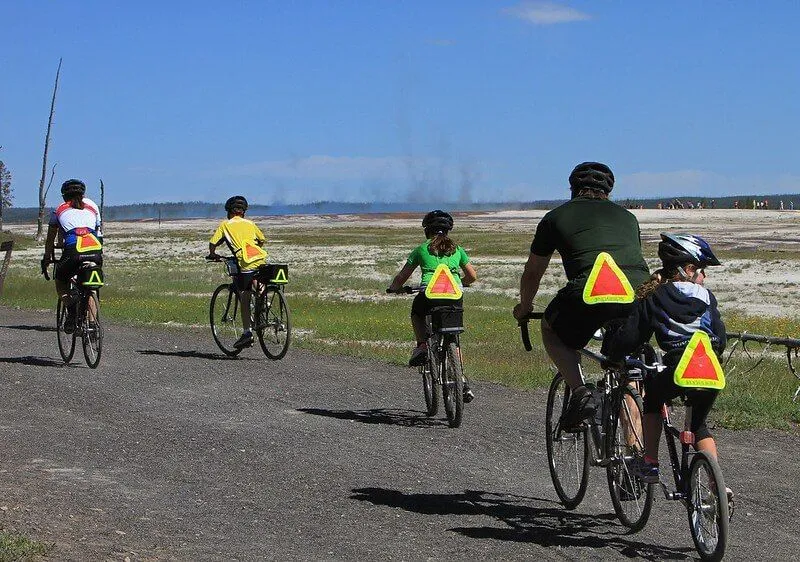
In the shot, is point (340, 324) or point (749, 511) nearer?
point (749, 511)

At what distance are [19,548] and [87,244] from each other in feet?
32.4

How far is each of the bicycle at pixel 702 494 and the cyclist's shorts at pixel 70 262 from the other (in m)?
10.6

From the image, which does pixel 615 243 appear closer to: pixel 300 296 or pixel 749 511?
pixel 749 511

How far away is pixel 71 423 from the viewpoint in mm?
11852

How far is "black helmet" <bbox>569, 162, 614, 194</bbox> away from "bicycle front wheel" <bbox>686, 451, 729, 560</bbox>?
69.4 inches

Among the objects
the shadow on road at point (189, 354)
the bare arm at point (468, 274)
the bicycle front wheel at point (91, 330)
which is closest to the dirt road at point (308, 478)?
the bicycle front wheel at point (91, 330)

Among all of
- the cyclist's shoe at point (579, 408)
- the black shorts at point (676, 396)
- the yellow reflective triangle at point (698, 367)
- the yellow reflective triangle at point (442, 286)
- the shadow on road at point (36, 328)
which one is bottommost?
the shadow on road at point (36, 328)

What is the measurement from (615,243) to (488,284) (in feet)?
108

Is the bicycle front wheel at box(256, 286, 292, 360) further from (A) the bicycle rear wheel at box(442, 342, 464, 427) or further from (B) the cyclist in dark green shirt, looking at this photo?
(B) the cyclist in dark green shirt

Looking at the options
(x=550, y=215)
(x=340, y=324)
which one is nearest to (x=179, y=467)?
(x=550, y=215)

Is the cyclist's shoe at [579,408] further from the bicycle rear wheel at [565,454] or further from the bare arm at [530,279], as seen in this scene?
the bare arm at [530,279]

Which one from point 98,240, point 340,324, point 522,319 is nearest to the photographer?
point 522,319

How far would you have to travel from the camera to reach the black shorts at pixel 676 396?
675 cm

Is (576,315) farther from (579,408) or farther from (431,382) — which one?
(431,382)
